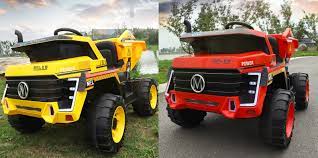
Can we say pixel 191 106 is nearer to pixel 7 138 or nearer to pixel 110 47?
pixel 110 47

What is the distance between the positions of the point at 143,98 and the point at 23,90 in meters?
1.33

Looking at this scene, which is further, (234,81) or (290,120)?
(290,120)

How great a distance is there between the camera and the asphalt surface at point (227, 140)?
7.13 ft

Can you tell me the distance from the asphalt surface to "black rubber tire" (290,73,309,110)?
24cm

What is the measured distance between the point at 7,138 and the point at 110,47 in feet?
3.96

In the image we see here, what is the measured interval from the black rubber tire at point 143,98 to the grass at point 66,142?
0.29 meters

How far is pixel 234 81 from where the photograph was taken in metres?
2.15

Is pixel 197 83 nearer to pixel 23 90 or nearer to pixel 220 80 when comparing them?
pixel 220 80

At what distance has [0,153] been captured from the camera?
7.47 feet

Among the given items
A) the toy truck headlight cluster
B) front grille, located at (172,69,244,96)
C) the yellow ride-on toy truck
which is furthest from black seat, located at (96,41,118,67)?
front grille, located at (172,69,244,96)

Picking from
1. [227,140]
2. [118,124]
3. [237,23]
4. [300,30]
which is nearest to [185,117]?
[227,140]

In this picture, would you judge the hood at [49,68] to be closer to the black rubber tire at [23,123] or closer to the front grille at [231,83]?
the black rubber tire at [23,123]

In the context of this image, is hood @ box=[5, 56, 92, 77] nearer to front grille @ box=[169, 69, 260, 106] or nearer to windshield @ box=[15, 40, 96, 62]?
windshield @ box=[15, 40, 96, 62]

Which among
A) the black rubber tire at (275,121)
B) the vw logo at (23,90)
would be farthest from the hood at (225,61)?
the vw logo at (23,90)
